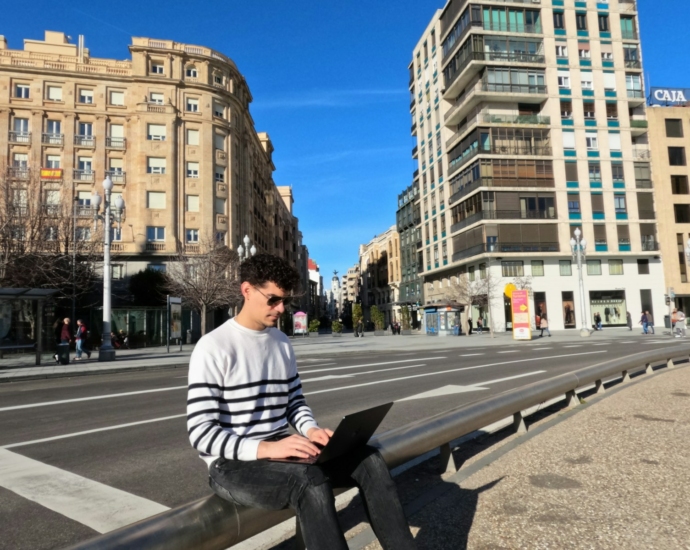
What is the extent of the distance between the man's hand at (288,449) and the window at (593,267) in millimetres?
46741

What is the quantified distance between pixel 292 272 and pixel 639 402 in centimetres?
646

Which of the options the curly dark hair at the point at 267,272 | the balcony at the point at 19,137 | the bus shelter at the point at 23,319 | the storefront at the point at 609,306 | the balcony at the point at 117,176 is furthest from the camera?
the storefront at the point at 609,306

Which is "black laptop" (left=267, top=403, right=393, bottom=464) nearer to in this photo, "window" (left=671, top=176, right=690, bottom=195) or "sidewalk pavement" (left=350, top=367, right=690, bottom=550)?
"sidewalk pavement" (left=350, top=367, right=690, bottom=550)

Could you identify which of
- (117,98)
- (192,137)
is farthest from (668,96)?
(117,98)

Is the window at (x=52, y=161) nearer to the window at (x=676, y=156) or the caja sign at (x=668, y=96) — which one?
the window at (x=676, y=156)

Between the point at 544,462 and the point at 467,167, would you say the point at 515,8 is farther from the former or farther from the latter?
the point at 544,462

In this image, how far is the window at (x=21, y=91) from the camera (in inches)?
1446

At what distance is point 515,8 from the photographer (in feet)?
147

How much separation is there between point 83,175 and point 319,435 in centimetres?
4072

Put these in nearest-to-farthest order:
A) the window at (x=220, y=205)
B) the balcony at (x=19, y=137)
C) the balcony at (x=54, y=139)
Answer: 1. the balcony at (x=19, y=137)
2. the balcony at (x=54, y=139)
3. the window at (x=220, y=205)

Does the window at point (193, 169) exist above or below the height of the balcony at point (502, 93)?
below

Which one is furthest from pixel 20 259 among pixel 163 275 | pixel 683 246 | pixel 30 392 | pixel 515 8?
pixel 683 246

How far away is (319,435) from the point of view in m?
2.50

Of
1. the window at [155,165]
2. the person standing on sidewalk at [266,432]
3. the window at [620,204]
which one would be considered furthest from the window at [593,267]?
the person standing on sidewalk at [266,432]
